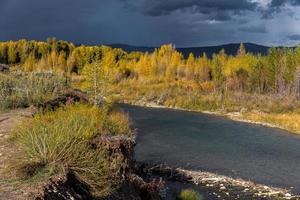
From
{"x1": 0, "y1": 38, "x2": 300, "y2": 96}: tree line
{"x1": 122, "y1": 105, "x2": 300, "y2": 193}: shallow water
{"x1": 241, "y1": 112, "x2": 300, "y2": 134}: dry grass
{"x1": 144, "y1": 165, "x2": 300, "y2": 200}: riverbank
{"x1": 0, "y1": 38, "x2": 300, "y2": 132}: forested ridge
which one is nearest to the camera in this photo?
{"x1": 144, "y1": 165, "x2": 300, "y2": 200}: riverbank

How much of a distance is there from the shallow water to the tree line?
35.1 meters

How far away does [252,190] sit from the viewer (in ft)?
80.6

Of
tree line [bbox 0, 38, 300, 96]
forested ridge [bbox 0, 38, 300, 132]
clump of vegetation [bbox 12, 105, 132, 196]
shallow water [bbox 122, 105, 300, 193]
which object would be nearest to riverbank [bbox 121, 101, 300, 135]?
forested ridge [bbox 0, 38, 300, 132]

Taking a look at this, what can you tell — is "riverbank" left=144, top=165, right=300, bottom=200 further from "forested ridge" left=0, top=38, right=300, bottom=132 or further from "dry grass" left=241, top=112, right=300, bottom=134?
"dry grass" left=241, top=112, right=300, bottom=134

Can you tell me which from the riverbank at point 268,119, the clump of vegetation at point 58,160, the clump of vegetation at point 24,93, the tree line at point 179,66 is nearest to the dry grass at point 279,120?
the riverbank at point 268,119

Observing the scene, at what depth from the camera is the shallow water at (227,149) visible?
30312mm

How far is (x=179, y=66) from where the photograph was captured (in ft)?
454

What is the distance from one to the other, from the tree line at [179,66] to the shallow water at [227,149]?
3510 centimetres

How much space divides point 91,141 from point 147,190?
3.46 m

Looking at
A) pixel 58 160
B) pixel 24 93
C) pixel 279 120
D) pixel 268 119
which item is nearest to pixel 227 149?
pixel 24 93

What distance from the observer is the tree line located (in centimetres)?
10301

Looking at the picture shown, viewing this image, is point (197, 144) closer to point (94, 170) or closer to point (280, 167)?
point (280, 167)

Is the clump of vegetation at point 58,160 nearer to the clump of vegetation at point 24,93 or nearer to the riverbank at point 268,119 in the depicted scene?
the clump of vegetation at point 24,93

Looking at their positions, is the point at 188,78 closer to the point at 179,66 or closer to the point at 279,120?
the point at 179,66
